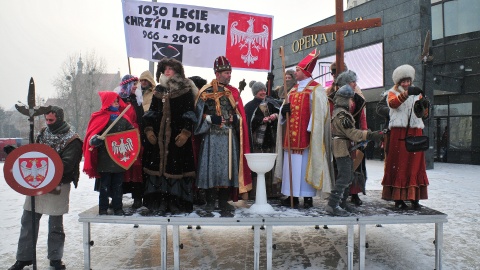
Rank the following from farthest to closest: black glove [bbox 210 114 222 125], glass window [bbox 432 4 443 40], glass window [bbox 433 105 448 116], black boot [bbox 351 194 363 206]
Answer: glass window [bbox 432 4 443 40] → glass window [bbox 433 105 448 116] → black boot [bbox 351 194 363 206] → black glove [bbox 210 114 222 125]

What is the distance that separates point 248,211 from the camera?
4.59 metres

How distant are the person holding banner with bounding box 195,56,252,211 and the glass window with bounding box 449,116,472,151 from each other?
53.8 ft

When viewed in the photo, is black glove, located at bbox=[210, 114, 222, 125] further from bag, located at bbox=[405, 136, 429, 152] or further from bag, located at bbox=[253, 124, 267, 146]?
bag, located at bbox=[405, 136, 429, 152]

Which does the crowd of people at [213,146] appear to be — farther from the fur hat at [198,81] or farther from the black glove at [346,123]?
the fur hat at [198,81]

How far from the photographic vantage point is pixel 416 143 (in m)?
4.47

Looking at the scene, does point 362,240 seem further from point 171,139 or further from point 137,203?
point 137,203

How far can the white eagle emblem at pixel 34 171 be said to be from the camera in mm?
3951

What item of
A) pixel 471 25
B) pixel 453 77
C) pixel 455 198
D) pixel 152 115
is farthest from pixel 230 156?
pixel 471 25

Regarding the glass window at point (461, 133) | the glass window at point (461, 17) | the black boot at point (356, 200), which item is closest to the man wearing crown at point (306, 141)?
the black boot at point (356, 200)

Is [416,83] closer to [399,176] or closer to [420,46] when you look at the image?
[420,46]

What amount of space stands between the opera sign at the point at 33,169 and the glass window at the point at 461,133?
1814 centimetres

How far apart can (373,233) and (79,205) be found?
583cm

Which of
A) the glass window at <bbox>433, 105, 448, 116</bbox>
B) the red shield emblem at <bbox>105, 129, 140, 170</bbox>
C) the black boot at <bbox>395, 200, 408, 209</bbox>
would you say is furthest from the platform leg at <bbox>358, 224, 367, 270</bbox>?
the glass window at <bbox>433, 105, 448, 116</bbox>

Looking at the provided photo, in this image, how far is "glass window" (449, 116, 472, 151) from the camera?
17938 mm
